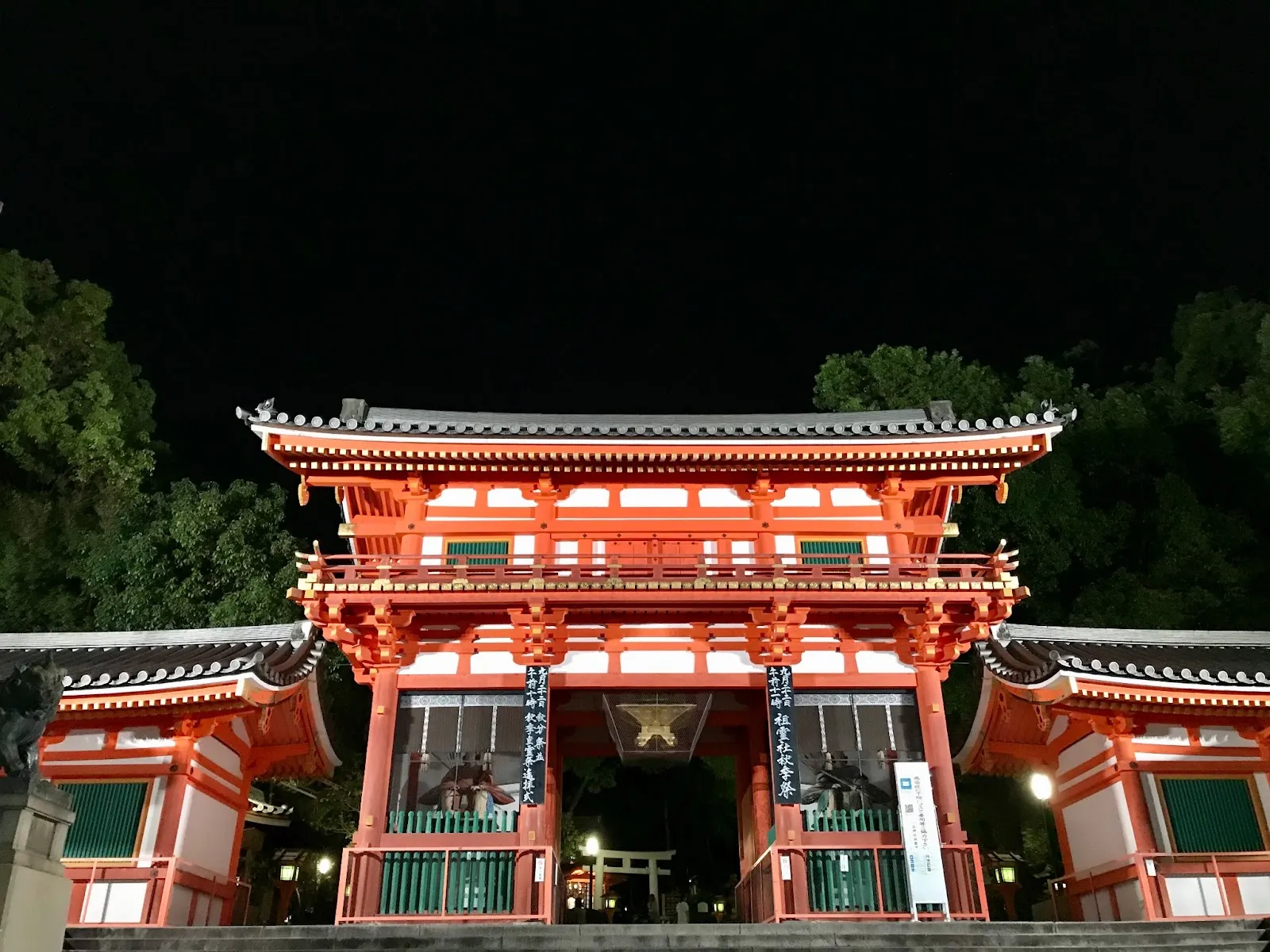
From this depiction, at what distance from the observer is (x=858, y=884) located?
11.7m

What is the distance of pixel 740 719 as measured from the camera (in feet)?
49.4

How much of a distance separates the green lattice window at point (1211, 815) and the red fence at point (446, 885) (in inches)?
353

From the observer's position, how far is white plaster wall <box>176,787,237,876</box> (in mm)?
13328

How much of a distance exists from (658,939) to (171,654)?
32.1 ft

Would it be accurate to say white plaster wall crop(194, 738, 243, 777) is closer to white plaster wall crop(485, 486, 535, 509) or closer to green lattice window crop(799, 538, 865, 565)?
white plaster wall crop(485, 486, 535, 509)

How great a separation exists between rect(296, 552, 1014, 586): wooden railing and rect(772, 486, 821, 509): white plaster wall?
1.22 meters

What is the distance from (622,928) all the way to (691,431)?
705 cm

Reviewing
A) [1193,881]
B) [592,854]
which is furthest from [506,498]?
[592,854]

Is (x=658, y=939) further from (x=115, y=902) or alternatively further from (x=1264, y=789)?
(x=1264, y=789)

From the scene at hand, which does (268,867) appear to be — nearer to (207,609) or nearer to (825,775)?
(207,609)

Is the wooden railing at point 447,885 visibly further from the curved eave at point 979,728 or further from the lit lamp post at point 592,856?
the lit lamp post at point 592,856

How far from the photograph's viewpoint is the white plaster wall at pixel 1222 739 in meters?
13.8

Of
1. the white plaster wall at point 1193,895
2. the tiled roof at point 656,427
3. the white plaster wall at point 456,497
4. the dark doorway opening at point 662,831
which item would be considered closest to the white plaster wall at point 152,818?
the tiled roof at point 656,427

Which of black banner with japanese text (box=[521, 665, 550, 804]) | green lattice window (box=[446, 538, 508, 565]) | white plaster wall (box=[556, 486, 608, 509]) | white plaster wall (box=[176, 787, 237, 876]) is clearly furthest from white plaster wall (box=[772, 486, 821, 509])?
white plaster wall (box=[176, 787, 237, 876])
